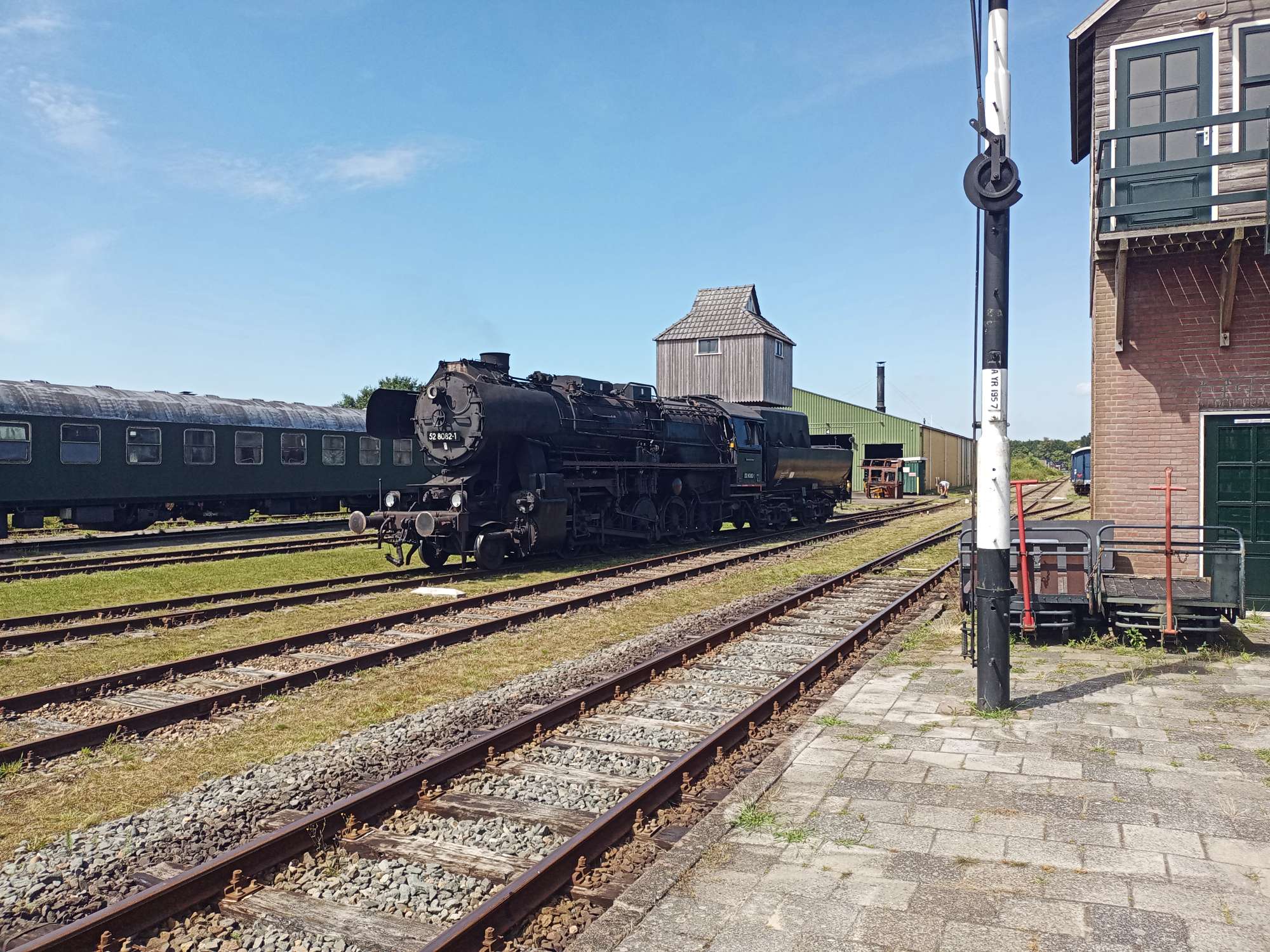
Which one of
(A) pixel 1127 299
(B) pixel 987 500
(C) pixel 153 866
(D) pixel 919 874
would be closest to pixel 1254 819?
(D) pixel 919 874

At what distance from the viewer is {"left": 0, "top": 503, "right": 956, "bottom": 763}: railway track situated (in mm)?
6547

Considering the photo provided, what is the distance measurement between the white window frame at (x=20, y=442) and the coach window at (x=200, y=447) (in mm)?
3499

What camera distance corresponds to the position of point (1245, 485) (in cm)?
1030

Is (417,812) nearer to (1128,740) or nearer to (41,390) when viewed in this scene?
(1128,740)

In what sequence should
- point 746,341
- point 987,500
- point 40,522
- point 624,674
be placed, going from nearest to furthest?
point 987,500
point 624,674
point 40,522
point 746,341

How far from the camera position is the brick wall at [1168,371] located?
10.3 meters

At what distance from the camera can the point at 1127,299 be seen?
10.7 meters

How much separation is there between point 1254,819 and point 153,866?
5.56 m

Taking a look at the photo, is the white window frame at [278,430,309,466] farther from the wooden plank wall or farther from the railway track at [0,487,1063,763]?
the wooden plank wall

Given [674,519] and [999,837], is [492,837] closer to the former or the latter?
[999,837]

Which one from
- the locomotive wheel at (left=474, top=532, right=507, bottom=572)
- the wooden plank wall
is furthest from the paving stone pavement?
the locomotive wheel at (left=474, top=532, right=507, bottom=572)

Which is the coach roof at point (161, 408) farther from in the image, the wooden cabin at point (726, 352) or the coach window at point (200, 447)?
the wooden cabin at point (726, 352)

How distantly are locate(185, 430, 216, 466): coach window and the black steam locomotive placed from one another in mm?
8089

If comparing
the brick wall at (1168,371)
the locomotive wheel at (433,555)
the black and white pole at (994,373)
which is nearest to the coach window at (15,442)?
the locomotive wheel at (433,555)
